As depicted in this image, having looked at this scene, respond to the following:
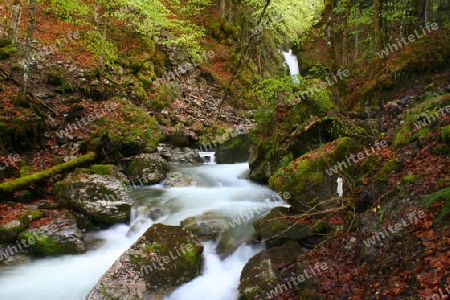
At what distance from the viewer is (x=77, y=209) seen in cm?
735

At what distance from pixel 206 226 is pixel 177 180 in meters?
3.69

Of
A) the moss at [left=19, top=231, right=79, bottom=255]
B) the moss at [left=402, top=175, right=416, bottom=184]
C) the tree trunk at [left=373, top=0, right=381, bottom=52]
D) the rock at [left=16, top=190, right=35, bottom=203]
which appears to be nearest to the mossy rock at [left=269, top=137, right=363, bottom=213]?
the moss at [left=402, top=175, right=416, bottom=184]

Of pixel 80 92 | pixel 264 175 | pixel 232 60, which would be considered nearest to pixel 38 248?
pixel 264 175

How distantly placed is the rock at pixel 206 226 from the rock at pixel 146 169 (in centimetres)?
319

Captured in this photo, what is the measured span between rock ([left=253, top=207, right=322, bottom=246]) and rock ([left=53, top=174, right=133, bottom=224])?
11.3 ft

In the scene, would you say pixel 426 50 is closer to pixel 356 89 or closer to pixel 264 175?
pixel 356 89

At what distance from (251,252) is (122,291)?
2667 mm

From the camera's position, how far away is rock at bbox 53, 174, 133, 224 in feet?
23.8

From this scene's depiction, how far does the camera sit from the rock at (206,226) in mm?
6879

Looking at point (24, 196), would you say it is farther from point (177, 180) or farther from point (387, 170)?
point (387, 170)

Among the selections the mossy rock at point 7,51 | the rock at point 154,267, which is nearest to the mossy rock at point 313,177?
the rock at point 154,267

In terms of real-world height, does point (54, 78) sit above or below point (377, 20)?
above

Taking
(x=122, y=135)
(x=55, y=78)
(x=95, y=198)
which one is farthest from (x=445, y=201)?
(x=55, y=78)

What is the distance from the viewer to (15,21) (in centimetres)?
1206
